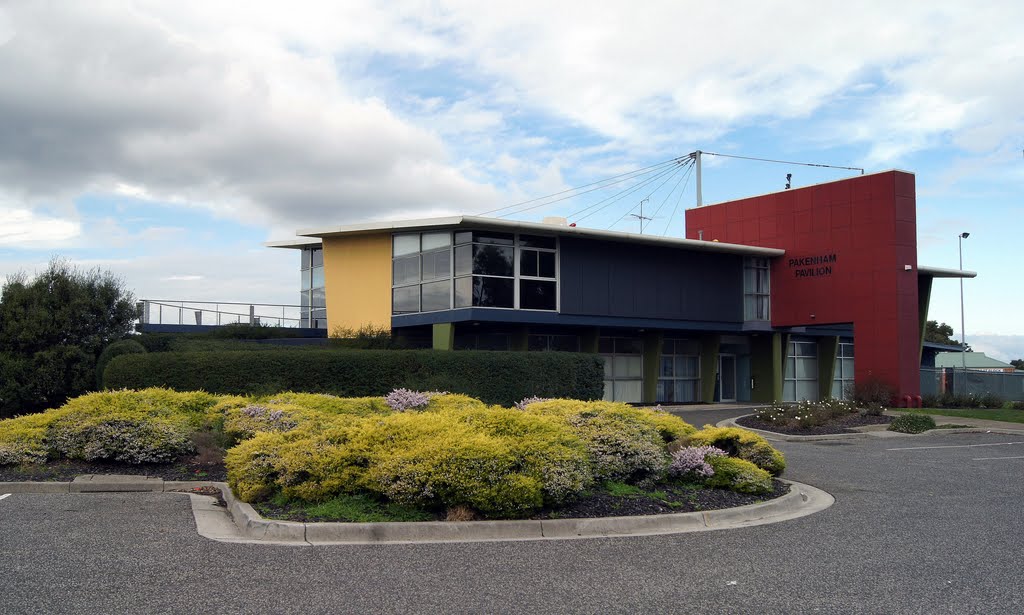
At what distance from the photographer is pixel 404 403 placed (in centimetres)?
1356

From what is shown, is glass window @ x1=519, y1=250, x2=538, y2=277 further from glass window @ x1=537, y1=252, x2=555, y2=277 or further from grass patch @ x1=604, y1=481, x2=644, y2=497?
grass patch @ x1=604, y1=481, x2=644, y2=497

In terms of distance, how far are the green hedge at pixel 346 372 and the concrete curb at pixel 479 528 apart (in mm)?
12084

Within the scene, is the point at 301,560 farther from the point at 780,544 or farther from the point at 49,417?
the point at 49,417

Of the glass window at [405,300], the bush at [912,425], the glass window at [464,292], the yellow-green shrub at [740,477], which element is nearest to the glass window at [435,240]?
the glass window at [464,292]

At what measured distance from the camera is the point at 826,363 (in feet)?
130

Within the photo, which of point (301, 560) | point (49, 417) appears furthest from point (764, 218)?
point (301, 560)

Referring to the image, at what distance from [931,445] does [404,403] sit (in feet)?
42.1

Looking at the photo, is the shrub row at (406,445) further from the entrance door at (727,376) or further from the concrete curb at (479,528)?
the entrance door at (727,376)

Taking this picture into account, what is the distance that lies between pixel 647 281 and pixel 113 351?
18060 millimetres

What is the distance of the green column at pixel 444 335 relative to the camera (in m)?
26.9

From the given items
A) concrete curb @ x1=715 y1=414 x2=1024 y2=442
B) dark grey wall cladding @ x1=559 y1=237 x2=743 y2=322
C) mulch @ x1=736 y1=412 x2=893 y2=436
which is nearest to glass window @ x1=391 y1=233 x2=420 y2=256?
dark grey wall cladding @ x1=559 y1=237 x2=743 y2=322

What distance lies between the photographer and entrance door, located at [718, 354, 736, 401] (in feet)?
120

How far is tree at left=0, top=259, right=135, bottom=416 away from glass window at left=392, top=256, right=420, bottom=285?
9.22 metres

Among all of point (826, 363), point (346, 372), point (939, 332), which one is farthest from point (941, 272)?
point (939, 332)
